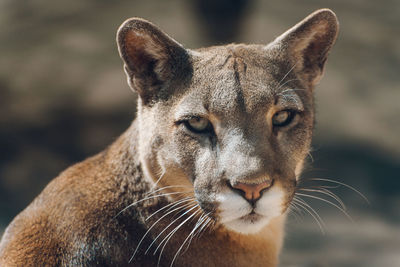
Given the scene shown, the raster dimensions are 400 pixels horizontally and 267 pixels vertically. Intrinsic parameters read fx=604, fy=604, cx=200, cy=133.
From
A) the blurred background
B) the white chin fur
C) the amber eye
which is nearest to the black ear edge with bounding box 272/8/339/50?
the amber eye

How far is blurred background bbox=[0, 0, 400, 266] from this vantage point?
32.8 feet

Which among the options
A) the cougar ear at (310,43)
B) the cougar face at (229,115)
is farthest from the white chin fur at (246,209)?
the cougar ear at (310,43)

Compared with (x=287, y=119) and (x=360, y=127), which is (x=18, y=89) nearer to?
(x=360, y=127)

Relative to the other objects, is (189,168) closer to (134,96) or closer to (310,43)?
(310,43)

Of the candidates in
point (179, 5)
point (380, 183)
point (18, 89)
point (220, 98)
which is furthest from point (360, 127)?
point (220, 98)

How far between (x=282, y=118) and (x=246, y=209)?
0.79m

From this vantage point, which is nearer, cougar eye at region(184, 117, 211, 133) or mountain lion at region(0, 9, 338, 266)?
mountain lion at region(0, 9, 338, 266)

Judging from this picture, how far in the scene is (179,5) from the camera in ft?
35.9

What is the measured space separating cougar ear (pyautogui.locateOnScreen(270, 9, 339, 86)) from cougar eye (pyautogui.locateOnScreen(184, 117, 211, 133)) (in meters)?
0.94

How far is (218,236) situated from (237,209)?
0.61 m

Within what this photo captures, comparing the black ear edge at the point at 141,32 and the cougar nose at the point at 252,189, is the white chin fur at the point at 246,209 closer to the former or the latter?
the cougar nose at the point at 252,189

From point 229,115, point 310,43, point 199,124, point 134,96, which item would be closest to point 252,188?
point 229,115

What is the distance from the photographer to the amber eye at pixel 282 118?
14.6ft

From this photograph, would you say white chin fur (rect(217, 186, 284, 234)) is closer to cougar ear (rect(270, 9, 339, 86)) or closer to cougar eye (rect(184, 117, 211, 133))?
cougar eye (rect(184, 117, 211, 133))
